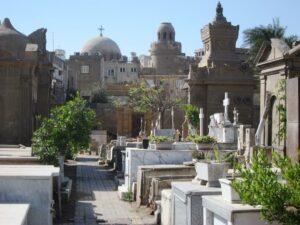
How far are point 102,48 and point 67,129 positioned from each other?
6406 centimetres

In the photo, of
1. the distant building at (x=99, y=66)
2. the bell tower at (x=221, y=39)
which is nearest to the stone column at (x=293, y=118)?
the bell tower at (x=221, y=39)

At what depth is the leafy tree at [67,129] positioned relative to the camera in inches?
742

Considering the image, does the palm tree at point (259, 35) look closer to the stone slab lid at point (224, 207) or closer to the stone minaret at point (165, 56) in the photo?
the stone slab lid at point (224, 207)

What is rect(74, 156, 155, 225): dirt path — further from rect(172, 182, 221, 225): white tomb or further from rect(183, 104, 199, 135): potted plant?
rect(183, 104, 199, 135): potted plant

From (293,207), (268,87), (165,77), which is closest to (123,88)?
(165,77)

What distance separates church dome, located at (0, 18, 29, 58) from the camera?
103 feet

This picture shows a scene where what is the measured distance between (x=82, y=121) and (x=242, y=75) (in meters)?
18.5

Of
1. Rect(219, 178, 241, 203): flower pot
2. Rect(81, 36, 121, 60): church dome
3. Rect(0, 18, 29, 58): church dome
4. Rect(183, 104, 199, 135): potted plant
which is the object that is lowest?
Rect(219, 178, 241, 203): flower pot

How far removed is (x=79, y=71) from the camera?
7681cm

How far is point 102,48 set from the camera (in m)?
82.8

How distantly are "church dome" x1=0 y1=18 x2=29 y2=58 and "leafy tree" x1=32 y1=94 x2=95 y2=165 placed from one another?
11.2 meters

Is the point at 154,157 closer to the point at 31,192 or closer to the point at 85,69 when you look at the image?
the point at 31,192

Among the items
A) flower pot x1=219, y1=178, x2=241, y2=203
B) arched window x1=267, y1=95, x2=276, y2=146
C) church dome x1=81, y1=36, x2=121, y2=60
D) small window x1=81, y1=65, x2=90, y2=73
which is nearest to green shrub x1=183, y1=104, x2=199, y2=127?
arched window x1=267, y1=95, x2=276, y2=146

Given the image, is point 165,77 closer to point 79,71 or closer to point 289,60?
point 79,71
